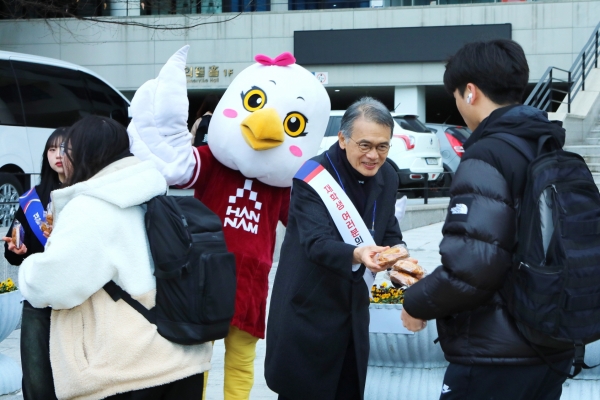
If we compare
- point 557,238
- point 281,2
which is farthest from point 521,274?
point 281,2

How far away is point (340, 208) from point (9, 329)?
9.67 ft

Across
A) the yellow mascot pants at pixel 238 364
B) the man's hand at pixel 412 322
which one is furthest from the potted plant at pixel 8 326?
the man's hand at pixel 412 322

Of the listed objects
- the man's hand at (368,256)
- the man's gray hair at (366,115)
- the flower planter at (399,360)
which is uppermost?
the man's gray hair at (366,115)

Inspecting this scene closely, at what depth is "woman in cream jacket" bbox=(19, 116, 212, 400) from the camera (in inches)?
109

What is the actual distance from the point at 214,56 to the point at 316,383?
21.3m

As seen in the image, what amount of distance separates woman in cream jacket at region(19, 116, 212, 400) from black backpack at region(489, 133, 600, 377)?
1279mm

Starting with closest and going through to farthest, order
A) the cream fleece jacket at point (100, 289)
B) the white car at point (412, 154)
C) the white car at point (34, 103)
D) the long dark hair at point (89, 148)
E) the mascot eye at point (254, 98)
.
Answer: the cream fleece jacket at point (100, 289) → the long dark hair at point (89, 148) → the mascot eye at point (254, 98) → the white car at point (34, 103) → the white car at point (412, 154)

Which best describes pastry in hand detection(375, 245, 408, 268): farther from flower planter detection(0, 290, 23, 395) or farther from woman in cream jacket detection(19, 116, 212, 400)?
flower planter detection(0, 290, 23, 395)

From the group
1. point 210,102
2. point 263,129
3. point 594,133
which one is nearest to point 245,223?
point 263,129

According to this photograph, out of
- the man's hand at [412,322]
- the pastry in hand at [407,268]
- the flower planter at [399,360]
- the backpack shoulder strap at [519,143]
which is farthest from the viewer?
the flower planter at [399,360]

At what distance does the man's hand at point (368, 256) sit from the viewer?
3.08 meters

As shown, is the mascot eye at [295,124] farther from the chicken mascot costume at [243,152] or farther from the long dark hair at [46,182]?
the long dark hair at [46,182]

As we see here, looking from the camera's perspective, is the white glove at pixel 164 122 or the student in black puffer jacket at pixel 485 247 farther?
the white glove at pixel 164 122

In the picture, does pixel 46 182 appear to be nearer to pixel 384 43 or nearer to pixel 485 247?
pixel 485 247
